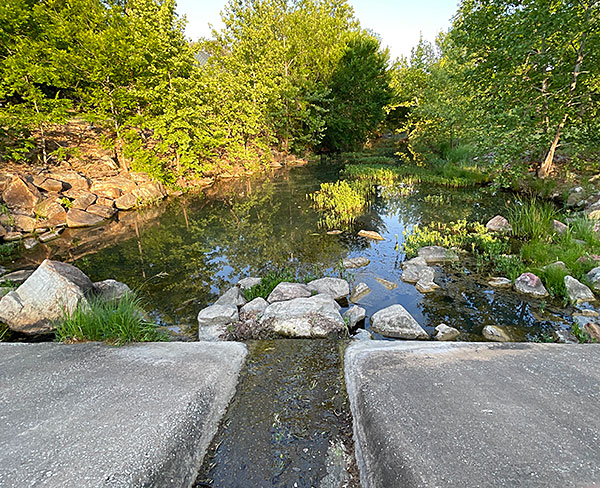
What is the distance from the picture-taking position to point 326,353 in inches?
150

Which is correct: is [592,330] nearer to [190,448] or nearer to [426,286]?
[426,286]

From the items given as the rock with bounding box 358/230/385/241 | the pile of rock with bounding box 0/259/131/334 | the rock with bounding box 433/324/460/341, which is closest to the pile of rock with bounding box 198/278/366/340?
the rock with bounding box 433/324/460/341

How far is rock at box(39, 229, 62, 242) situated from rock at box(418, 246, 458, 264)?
11696 millimetres

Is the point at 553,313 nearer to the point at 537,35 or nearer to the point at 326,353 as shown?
the point at 326,353

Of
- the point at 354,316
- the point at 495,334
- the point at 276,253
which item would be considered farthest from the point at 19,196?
the point at 495,334

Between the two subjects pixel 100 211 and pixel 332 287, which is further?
pixel 100 211

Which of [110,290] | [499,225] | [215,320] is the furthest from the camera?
[499,225]

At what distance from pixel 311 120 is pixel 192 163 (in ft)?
46.6

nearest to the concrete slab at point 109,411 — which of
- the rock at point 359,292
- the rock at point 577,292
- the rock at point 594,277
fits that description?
the rock at point 359,292

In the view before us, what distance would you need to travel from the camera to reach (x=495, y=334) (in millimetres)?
4773

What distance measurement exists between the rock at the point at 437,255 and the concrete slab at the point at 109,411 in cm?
564

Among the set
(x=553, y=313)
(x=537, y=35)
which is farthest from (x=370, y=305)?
(x=537, y=35)

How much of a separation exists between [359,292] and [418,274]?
1.52 metres

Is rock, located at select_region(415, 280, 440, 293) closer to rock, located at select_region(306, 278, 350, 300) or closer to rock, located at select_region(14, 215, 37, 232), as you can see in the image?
rock, located at select_region(306, 278, 350, 300)
